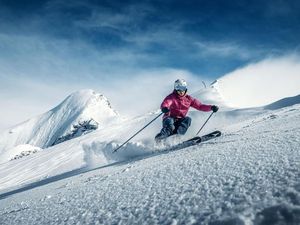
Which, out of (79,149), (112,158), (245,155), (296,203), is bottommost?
(296,203)

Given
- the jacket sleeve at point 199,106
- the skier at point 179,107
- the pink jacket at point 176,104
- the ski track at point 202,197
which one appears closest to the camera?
the ski track at point 202,197

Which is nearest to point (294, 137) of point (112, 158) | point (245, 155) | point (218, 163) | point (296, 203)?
point (245, 155)

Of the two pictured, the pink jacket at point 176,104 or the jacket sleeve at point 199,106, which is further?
the jacket sleeve at point 199,106

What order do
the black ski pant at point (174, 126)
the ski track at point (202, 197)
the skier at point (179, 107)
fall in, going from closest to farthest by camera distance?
the ski track at point (202, 197)
the black ski pant at point (174, 126)
the skier at point (179, 107)

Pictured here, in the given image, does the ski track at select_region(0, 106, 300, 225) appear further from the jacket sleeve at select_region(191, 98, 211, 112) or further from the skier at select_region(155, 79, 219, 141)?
the jacket sleeve at select_region(191, 98, 211, 112)

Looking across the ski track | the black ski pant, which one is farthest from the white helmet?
the ski track

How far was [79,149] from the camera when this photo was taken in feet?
49.5

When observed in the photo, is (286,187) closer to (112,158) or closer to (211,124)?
(112,158)

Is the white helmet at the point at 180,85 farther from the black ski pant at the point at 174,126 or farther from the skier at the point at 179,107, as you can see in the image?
the black ski pant at the point at 174,126

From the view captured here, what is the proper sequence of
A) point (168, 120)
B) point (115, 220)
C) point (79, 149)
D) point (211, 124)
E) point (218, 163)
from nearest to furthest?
point (115, 220), point (218, 163), point (168, 120), point (211, 124), point (79, 149)

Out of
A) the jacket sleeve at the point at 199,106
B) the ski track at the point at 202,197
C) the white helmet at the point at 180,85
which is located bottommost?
the ski track at the point at 202,197

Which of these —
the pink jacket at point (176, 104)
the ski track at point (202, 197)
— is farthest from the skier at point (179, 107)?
the ski track at point (202, 197)

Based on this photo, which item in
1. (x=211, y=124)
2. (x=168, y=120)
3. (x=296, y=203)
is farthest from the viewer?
(x=211, y=124)

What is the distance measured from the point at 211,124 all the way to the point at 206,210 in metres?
10.1
